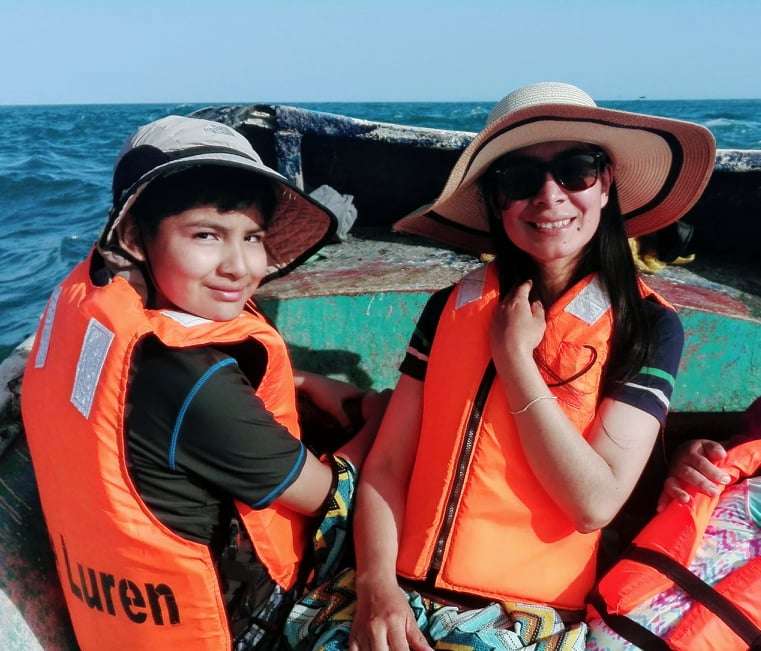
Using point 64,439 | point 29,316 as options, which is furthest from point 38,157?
point 64,439

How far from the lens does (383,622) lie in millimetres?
1466

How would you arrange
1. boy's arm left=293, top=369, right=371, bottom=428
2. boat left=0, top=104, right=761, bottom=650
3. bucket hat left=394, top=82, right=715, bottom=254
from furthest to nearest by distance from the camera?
boy's arm left=293, top=369, right=371, bottom=428 < boat left=0, top=104, right=761, bottom=650 < bucket hat left=394, top=82, right=715, bottom=254

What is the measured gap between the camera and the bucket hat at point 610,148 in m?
1.63

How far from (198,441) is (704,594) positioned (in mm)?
1135

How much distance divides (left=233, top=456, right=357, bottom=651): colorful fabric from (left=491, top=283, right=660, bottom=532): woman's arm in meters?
0.49

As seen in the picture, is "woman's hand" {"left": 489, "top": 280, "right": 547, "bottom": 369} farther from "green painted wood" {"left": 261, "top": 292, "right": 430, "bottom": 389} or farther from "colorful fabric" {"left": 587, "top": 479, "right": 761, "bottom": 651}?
"green painted wood" {"left": 261, "top": 292, "right": 430, "bottom": 389}

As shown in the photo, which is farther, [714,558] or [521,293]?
[521,293]

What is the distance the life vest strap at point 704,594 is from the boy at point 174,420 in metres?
0.76

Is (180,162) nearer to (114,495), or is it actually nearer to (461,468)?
(114,495)

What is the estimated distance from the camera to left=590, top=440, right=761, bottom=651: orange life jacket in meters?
1.44

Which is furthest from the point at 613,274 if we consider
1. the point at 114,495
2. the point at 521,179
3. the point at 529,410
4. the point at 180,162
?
the point at 114,495

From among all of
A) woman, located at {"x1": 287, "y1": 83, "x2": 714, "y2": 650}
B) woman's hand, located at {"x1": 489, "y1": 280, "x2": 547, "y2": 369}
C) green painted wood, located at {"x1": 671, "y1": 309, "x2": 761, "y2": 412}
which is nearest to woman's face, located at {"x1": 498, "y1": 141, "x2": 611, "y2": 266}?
woman, located at {"x1": 287, "y1": 83, "x2": 714, "y2": 650}

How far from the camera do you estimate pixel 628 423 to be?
156cm

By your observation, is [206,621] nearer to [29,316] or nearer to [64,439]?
[64,439]
